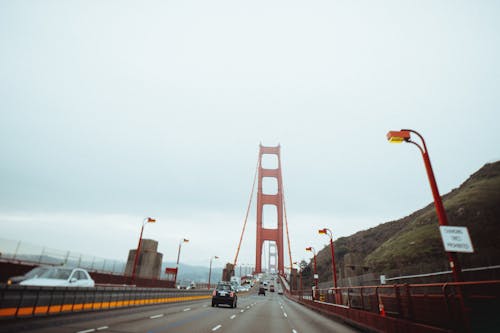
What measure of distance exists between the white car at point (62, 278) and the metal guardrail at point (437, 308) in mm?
12841

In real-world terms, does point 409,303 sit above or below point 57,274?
below

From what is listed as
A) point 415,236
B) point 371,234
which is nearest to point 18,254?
point 415,236

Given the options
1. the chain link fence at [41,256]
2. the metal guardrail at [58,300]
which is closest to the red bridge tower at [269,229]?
the chain link fence at [41,256]

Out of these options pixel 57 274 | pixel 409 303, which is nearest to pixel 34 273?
pixel 57 274

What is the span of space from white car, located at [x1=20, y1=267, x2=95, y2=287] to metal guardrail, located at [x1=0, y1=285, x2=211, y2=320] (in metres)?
0.64

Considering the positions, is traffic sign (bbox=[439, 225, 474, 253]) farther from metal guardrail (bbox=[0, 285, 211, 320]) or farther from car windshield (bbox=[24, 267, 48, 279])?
car windshield (bbox=[24, 267, 48, 279])

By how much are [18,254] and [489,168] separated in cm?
7752

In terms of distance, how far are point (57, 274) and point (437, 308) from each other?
47.8 feet

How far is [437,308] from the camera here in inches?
289

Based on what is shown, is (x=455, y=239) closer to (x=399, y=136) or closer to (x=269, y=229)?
(x=399, y=136)

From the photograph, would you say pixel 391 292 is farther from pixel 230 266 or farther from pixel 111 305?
pixel 230 266

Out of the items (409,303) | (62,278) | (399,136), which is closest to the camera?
(409,303)

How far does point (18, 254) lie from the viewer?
25.1m

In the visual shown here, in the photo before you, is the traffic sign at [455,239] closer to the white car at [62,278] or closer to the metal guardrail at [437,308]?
the metal guardrail at [437,308]
